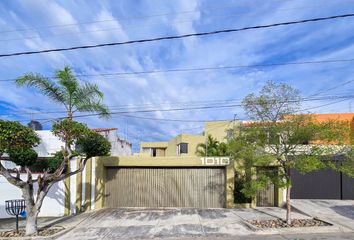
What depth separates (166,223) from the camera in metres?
16.1

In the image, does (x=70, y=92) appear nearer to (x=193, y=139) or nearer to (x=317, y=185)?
(x=317, y=185)

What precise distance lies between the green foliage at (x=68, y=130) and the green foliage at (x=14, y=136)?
34.4 inches

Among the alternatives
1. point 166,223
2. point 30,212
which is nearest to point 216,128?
point 166,223

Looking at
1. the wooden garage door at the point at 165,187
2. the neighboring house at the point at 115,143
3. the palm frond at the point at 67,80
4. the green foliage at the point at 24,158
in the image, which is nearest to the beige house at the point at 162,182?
the wooden garage door at the point at 165,187

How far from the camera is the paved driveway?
13.9 meters

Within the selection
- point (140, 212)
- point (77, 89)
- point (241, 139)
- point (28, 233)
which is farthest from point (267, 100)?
point (28, 233)

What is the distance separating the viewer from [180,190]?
70.9 feet

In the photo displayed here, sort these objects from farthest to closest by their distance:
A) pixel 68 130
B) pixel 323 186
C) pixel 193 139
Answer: pixel 193 139, pixel 323 186, pixel 68 130

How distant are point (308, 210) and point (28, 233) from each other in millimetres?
12264

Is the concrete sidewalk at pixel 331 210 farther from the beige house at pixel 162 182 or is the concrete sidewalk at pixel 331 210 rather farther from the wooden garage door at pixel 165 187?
the wooden garage door at pixel 165 187

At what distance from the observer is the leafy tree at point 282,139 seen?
14.4 m

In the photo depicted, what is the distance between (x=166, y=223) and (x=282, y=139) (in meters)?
5.85

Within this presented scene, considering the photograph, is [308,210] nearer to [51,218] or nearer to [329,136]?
[329,136]

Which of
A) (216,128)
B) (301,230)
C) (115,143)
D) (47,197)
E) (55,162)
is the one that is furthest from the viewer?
(216,128)
